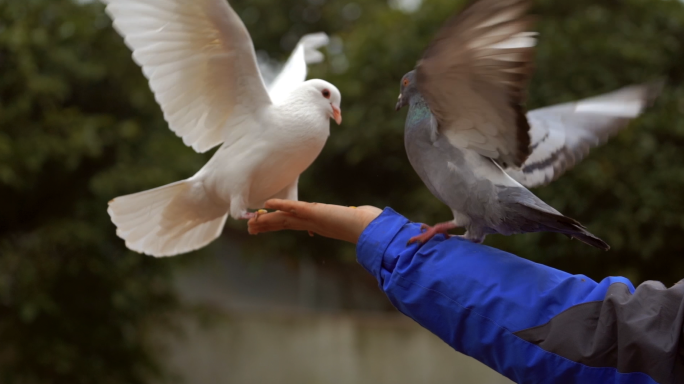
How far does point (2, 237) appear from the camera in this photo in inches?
172

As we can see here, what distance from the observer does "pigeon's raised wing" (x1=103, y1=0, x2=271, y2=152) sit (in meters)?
2.29

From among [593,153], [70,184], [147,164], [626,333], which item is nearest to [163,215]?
[626,333]

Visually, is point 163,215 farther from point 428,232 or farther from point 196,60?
point 428,232

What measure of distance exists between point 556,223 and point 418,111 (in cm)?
49

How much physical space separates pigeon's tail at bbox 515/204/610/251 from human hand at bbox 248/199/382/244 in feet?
1.26

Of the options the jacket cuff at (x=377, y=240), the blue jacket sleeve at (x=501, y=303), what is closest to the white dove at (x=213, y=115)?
the jacket cuff at (x=377, y=240)

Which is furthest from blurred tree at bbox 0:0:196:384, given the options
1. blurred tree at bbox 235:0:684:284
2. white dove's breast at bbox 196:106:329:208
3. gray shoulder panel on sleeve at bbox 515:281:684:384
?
gray shoulder panel on sleeve at bbox 515:281:684:384

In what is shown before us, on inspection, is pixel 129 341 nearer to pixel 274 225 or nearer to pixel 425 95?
pixel 274 225

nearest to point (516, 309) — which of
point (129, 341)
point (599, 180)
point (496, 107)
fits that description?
point (496, 107)

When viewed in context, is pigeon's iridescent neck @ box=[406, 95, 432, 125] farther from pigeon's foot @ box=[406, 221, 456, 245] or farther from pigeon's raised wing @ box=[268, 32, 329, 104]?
pigeon's raised wing @ box=[268, 32, 329, 104]

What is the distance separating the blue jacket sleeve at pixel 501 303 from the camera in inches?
50.8

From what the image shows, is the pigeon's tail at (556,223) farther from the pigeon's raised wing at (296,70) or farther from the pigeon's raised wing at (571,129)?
the pigeon's raised wing at (296,70)

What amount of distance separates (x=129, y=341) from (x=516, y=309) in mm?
4131

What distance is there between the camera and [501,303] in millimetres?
1377
